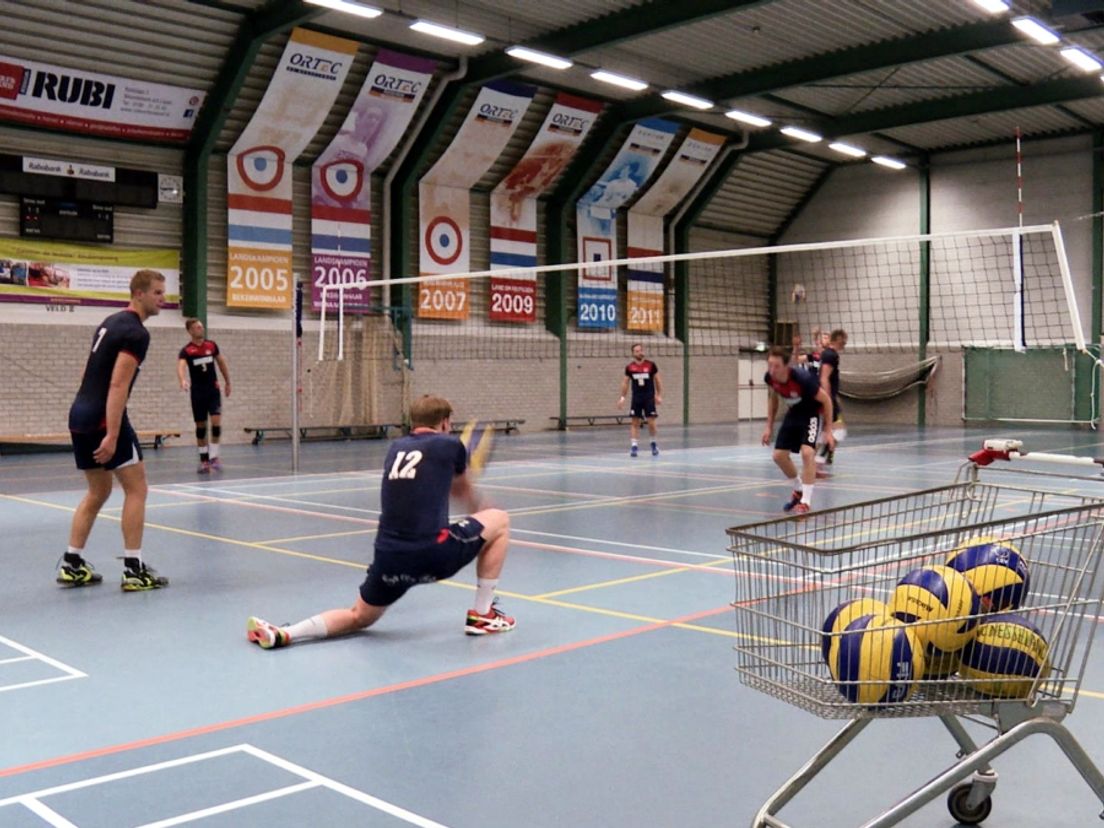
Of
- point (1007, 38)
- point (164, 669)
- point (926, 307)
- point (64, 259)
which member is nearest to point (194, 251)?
point (64, 259)

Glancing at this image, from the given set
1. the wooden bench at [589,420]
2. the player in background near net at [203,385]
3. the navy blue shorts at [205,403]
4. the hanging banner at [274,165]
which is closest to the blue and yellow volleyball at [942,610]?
the player in background near net at [203,385]

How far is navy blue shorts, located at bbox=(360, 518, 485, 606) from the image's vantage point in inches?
216

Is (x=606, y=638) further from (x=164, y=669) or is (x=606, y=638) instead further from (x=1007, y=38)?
(x=1007, y=38)

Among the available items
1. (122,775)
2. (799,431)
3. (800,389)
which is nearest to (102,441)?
(122,775)

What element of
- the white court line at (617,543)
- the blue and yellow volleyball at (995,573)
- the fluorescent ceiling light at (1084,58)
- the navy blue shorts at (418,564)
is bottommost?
the white court line at (617,543)

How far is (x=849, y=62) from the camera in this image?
23.1m

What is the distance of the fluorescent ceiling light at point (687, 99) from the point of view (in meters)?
23.9

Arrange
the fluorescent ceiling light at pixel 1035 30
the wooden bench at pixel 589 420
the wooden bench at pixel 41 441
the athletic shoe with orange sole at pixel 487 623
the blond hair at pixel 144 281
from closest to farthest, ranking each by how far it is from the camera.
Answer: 1. the athletic shoe with orange sole at pixel 487 623
2. the blond hair at pixel 144 281
3. the fluorescent ceiling light at pixel 1035 30
4. the wooden bench at pixel 41 441
5. the wooden bench at pixel 589 420

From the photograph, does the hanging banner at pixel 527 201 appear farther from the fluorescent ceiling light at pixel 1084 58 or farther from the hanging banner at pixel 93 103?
the fluorescent ceiling light at pixel 1084 58

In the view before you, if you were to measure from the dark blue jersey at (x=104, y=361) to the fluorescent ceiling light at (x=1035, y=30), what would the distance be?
1647 cm

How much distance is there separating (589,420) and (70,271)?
13573 millimetres

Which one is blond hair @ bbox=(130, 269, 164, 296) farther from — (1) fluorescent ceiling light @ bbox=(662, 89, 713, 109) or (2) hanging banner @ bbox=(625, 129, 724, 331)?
(2) hanging banner @ bbox=(625, 129, 724, 331)

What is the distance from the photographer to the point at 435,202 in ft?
82.5

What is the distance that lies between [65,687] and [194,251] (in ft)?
58.5
